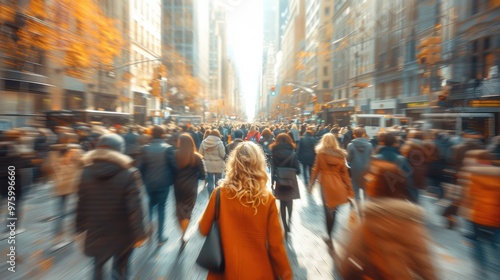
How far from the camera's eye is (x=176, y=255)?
223 inches

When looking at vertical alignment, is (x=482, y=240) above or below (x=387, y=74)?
below

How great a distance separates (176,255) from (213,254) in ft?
10.7

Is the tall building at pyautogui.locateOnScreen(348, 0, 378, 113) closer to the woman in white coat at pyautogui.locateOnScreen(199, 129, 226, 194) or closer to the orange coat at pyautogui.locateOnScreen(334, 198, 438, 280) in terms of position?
the woman in white coat at pyautogui.locateOnScreen(199, 129, 226, 194)

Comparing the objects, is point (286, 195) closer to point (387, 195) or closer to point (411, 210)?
point (387, 195)

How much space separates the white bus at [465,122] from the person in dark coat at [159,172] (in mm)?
19533

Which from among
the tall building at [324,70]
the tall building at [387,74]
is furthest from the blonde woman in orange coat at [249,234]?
the tall building at [324,70]

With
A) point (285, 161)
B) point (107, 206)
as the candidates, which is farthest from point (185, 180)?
point (107, 206)

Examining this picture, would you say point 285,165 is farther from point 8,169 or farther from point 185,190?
point 8,169

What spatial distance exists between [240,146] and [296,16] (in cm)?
11483

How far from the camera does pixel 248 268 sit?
8.90 ft

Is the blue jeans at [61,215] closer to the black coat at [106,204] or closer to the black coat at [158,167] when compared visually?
the black coat at [158,167]

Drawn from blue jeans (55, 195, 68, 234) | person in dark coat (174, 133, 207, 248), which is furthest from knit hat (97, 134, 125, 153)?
blue jeans (55, 195, 68, 234)

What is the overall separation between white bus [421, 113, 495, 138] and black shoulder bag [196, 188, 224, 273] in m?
21.8

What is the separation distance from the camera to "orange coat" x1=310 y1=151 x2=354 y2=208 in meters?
5.93
